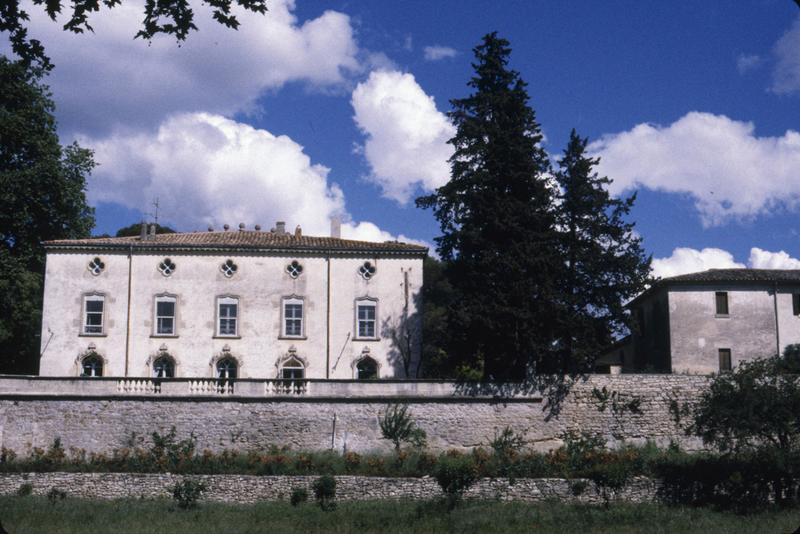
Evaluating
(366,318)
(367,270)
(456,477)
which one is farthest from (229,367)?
(456,477)

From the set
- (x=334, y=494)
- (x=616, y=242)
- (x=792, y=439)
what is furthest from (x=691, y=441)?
(x=334, y=494)

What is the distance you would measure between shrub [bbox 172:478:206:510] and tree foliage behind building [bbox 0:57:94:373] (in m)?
14.1

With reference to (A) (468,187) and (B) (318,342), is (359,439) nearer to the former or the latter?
(B) (318,342)

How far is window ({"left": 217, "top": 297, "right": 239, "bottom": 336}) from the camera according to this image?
37.0 meters

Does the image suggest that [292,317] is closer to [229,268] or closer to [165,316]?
[229,268]

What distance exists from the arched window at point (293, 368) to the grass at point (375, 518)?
10020mm

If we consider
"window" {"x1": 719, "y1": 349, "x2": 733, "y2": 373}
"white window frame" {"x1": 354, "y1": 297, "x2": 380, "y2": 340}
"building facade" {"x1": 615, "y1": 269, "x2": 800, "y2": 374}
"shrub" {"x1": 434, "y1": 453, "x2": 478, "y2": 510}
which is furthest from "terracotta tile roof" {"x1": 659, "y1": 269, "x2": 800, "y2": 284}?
"shrub" {"x1": 434, "y1": 453, "x2": 478, "y2": 510}

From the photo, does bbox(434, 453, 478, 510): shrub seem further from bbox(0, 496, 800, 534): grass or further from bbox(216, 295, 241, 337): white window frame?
bbox(216, 295, 241, 337): white window frame

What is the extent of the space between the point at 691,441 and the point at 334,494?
1347 cm

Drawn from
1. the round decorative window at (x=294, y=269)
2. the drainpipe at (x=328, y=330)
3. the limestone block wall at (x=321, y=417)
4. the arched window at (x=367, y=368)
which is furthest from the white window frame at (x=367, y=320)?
the limestone block wall at (x=321, y=417)

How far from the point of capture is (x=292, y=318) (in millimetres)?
37188

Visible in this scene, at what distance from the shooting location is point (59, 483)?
93.7 feet

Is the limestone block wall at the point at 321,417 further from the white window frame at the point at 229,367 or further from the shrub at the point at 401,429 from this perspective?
the white window frame at the point at 229,367

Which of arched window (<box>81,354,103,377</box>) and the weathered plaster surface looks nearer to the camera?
arched window (<box>81,354,103,377</box>)
